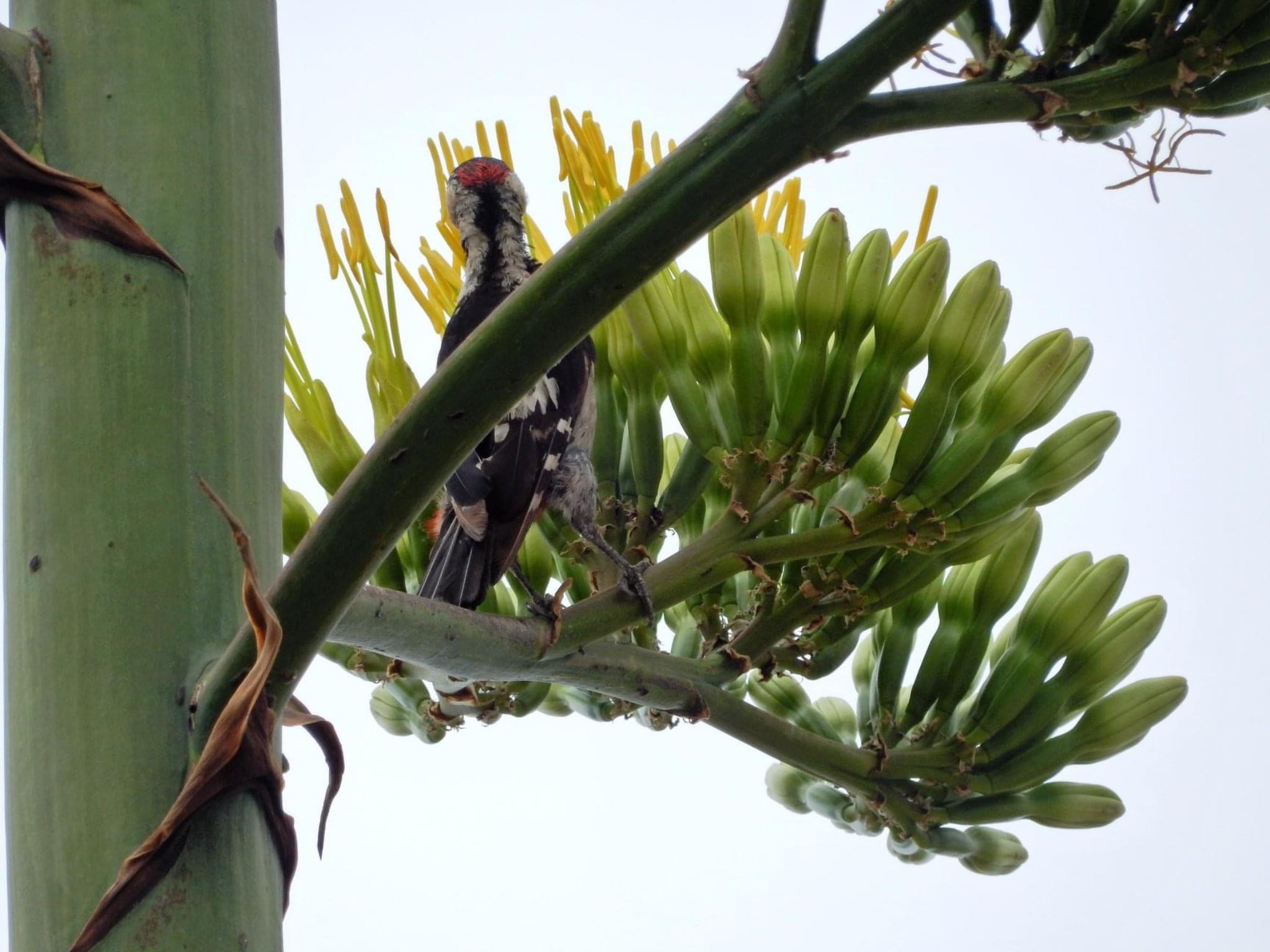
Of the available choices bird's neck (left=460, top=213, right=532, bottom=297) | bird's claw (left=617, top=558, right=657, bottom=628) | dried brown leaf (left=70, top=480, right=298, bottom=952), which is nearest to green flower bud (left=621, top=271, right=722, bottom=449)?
bird's claw (left=617, top=558, right=657, bottom=628)

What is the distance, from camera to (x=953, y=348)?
0.86m

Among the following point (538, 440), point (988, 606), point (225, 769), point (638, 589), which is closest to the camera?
point (225, 769)

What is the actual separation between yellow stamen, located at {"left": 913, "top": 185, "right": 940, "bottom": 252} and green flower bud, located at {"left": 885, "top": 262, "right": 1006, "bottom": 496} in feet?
0.29

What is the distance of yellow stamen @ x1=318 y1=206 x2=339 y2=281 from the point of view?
825mm

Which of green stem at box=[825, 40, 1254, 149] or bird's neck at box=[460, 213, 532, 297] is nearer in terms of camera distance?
green stem at box=[825, 40, 1254, 149]

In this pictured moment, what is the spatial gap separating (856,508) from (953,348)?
0.12m

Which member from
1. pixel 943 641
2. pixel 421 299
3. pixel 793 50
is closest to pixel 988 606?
pixel 943 641

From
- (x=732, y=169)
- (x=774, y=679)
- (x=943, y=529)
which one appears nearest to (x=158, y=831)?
(x=732, y=169)

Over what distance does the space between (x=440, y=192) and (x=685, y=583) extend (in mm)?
366

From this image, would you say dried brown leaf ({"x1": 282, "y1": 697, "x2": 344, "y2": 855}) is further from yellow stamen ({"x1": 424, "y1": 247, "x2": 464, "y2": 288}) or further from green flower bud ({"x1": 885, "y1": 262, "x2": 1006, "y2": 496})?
yellow stamen ({"x1": 424, "y1": 247, "x2": 464, "y2": 288})

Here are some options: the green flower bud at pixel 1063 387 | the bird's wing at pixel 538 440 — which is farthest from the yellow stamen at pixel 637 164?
the green flower bud at pixel 1063 387

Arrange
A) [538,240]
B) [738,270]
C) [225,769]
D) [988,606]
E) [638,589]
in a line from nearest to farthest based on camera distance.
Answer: [225,769]
[638,589]
[738,270]
[988,606]
[538,240]

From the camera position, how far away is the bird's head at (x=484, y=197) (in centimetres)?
145

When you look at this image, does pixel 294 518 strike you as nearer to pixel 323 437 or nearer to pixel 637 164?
pixel 323 437
